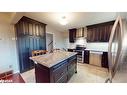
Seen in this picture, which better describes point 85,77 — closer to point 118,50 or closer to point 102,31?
point 102,31

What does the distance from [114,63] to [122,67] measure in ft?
0.16

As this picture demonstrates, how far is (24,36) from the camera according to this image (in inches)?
68.6

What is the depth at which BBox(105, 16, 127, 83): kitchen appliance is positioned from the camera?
473mm

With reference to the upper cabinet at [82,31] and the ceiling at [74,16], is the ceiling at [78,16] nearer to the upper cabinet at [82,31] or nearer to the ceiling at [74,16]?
the ceiling at [74,16]

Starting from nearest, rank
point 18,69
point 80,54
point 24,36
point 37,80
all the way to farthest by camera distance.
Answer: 1. point 37,80
2. point 18,69
3. point 24,36
4. point 80,54

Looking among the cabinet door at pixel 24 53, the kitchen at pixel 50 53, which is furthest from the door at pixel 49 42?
the cabinet door at pixel 24 53

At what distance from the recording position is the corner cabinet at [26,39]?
1584mm

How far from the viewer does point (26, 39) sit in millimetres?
1778

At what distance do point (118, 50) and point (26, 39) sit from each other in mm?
1810

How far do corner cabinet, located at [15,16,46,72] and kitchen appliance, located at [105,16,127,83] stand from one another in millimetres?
1427

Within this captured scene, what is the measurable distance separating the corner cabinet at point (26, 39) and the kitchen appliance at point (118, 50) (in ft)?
4.68
